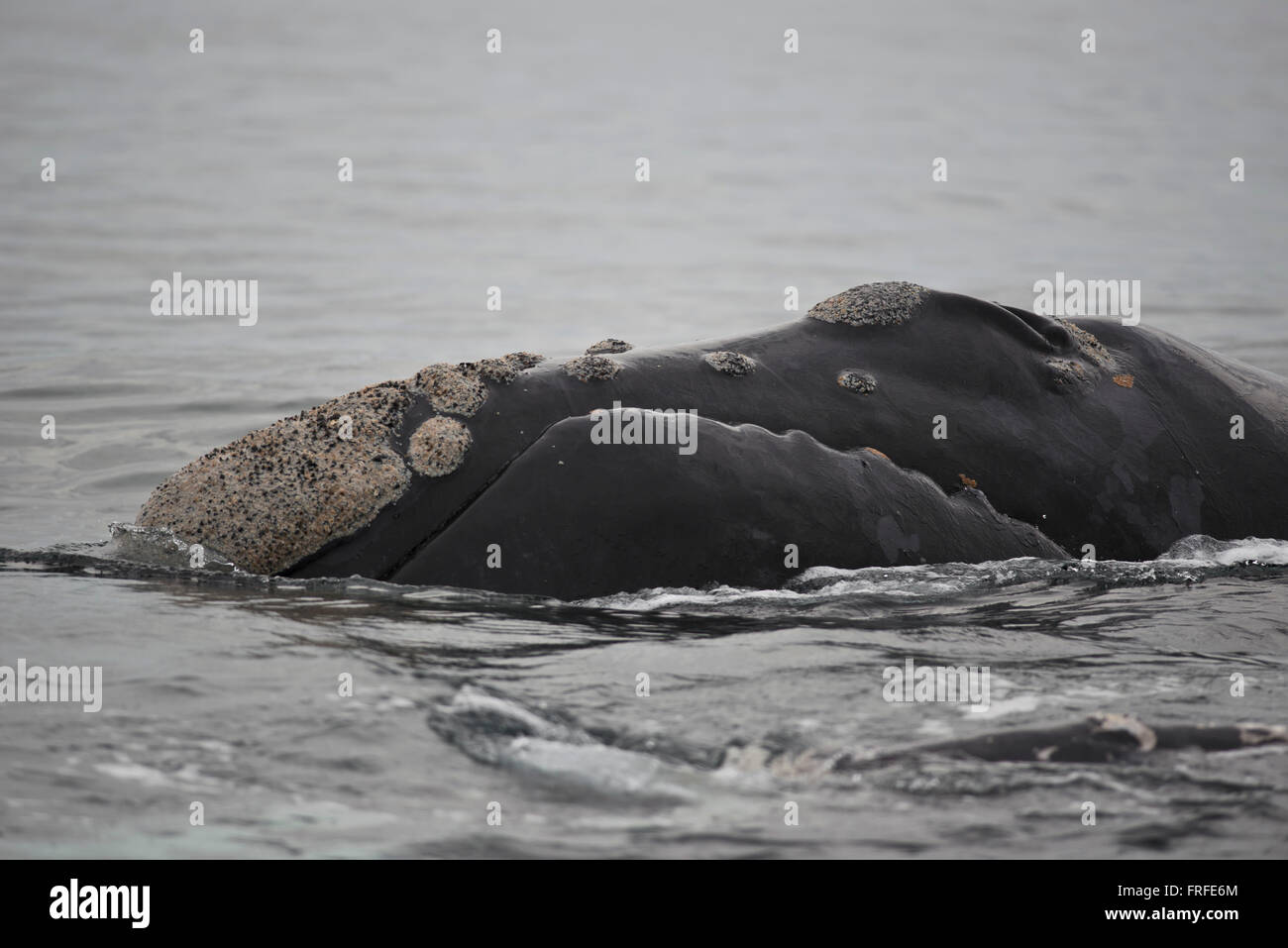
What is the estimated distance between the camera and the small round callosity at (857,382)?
720cm

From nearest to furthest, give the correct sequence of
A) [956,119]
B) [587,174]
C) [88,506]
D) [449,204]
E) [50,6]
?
1. [88,506]
2. [449,204]
3. [587,174]
4. [956,119]
5. [50,6]

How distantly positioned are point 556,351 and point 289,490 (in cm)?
955

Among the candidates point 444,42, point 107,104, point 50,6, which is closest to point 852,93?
point 444,42

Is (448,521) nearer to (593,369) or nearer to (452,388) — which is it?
(452,388)

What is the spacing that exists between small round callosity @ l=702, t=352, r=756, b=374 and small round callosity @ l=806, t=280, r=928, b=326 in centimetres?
52

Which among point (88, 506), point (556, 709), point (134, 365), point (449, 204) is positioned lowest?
point (556, 709)

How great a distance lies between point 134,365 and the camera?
14.7 m

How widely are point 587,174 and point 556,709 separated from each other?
2614 cm

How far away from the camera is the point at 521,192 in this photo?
28.2 m

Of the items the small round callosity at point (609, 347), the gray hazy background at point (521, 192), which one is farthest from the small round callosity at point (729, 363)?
the gray hazy background at point (521, 192)

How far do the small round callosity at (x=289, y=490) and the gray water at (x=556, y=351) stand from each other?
181 mm

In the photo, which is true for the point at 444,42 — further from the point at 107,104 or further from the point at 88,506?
the point at 88,506

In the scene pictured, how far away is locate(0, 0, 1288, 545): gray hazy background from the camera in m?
15.6

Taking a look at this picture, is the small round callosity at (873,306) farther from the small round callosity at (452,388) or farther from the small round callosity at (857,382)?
the small round callosity at (452,388)
